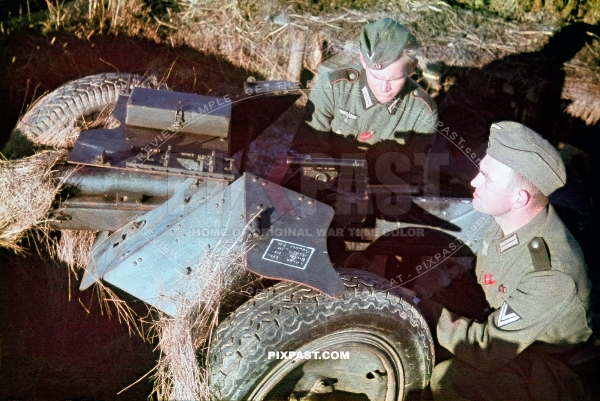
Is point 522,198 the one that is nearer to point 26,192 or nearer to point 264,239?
point 264,239

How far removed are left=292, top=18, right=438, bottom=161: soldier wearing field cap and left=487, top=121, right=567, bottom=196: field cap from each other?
1161 millimetres

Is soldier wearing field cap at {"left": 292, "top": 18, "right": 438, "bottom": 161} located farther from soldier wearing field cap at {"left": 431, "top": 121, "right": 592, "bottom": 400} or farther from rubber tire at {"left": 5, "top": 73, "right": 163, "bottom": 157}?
rubber tire at {"left": 5, "top": 73, "right": 163, "bottom": 157}

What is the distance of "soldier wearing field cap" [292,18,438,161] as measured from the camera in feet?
15.5

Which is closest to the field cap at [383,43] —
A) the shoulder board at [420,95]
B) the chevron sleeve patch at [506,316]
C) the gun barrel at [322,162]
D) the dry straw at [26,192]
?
the shoulder board at [420,95]

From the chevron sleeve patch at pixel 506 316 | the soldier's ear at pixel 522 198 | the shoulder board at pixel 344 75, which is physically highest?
the shoulder board at pixel 344 75

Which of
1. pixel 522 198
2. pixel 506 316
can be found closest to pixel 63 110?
pixel 522 198

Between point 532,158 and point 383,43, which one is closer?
point 532,158

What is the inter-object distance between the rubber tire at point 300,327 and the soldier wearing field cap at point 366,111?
1582mm

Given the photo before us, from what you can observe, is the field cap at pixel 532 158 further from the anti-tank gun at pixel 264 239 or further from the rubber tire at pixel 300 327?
the rubber tire at pixel 300 327

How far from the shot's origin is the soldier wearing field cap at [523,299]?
11.3 feet

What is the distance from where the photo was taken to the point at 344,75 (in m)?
4.77

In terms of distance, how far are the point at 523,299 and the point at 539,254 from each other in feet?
0.92

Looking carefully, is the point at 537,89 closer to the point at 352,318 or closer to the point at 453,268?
the point at 453,268

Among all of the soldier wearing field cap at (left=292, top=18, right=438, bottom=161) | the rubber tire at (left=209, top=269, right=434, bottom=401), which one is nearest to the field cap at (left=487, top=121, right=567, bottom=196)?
the rubber tire at (left=209, top=269, right=434, bottom=401)
